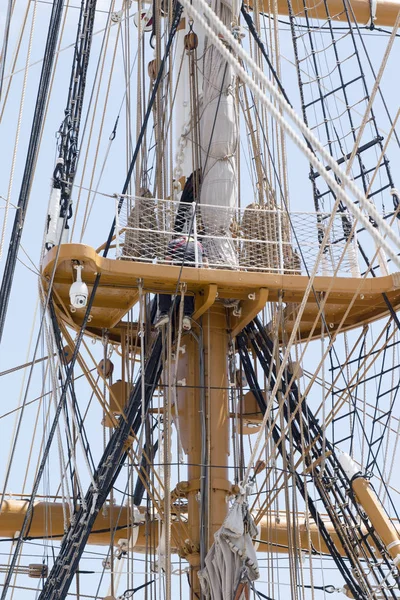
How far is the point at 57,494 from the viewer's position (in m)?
13.2

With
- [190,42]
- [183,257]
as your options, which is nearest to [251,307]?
[183,257]

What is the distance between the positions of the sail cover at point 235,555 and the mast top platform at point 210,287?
5.45ft

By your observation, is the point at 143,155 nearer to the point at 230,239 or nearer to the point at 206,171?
the point at 206,171

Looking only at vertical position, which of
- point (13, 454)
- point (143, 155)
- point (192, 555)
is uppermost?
point (143, 155)

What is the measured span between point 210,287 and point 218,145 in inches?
82.3

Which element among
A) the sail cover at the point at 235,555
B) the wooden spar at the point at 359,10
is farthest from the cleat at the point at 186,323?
the wooden spar at the point at 359,10

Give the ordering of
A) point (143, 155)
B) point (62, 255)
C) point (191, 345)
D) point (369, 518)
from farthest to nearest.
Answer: point (143, 155), point (191, 345), point (369, 518), point (62, 255)

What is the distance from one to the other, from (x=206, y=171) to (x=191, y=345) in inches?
67.2

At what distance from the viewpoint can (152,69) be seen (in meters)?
13.2

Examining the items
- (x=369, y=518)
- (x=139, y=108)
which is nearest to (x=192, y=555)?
(x=369, y=518)

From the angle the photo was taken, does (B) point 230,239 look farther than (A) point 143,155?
No

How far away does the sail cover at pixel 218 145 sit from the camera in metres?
11.2

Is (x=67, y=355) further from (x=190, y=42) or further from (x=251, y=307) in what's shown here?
(x=190, y=42)

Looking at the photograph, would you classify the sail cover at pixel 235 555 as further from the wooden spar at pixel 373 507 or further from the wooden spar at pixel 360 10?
the wooden spar at pixel 360 10
